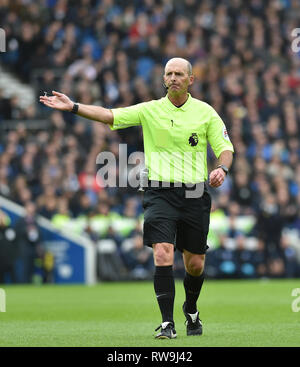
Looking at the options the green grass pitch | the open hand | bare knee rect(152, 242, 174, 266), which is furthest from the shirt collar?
the green grass pitch

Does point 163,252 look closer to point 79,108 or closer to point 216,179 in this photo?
point 216,179

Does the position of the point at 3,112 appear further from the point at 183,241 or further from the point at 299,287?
the point at 183,241

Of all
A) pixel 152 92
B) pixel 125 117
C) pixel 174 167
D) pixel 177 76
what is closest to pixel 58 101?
pixel 125 117

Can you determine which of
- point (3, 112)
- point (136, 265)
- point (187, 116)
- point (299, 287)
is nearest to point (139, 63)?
point (3, 112)

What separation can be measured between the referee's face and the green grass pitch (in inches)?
83.9

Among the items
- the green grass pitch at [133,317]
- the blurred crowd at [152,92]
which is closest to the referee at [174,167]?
the green grass pitch at [133,317]

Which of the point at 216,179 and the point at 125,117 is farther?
the point at 125,117

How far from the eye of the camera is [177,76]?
29.3 ft

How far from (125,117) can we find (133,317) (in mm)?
3456

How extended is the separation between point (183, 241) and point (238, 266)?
13.0m

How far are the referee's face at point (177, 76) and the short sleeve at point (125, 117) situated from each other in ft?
1.20

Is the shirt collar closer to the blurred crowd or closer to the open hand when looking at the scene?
the open hand

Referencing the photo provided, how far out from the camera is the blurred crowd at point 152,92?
2206cm

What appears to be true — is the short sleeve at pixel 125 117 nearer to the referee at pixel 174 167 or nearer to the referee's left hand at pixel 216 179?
the referee at pixel 174 167
